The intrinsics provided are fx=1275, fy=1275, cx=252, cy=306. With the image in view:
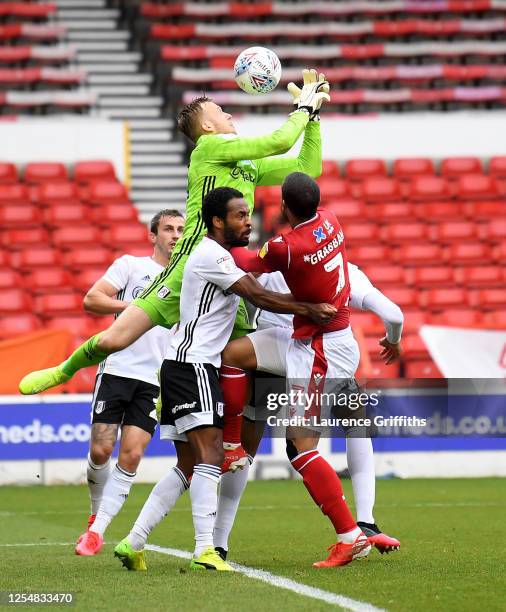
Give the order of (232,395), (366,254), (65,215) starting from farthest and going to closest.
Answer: (65,215) → (366,254) → (232,395)

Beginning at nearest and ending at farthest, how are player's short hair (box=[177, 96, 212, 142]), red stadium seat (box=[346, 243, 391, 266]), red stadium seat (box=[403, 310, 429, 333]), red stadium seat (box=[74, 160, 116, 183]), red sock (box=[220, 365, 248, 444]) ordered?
red sock (box=[220, 365, 248, 444]), player's short hair (box=[177, 96, 212, 142]), red stadium seat (box=[403, 310, 429, 333]), red stadium seat (box=[346, 243, 391, 266]), red stadium seat (box=[74, 160, 116, 183])

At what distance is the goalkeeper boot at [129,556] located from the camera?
6535mm

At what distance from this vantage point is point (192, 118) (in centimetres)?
729

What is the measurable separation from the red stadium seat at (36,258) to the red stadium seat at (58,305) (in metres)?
1.16

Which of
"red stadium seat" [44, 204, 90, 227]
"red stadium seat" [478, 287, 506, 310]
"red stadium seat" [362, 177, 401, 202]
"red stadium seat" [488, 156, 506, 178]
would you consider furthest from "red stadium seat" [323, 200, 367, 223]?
"red stadium seat" [44, 204, 90, 227]

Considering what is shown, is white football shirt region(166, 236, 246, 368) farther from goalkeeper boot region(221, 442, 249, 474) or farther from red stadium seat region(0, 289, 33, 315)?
red stadium seat region(0, 289, 33, 315)

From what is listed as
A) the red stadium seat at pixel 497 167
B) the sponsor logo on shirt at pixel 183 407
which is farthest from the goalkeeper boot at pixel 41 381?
the red stadium seat at pixel 497 167

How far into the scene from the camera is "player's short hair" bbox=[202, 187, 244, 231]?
6578 millimetres

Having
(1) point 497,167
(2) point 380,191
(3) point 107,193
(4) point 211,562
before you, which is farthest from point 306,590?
(1) point 497,167

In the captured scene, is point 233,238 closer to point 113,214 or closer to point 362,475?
point 362,475

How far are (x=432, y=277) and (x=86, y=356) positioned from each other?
11246 millimetres

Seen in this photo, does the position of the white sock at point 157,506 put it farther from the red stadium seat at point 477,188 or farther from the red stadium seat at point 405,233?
the red stadium seat at point 477,188

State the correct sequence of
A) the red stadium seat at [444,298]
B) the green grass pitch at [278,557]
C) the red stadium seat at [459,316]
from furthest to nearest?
the red stadium seat at [444,298]
the red stadium seat at [459,316]
the green grass pitch at [278,557]

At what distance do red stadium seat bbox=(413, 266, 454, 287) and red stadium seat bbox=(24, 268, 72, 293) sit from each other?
484cm
